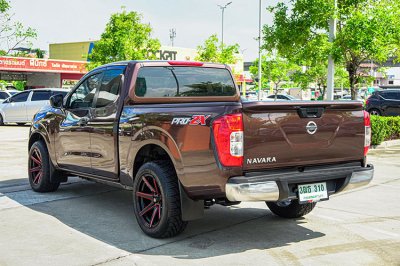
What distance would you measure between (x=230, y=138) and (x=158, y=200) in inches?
45.8

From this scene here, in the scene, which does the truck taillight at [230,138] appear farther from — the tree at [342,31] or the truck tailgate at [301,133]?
the tree at [342,31]

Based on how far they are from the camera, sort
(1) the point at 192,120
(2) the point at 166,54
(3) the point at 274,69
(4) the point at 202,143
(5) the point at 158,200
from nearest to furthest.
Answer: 1. (4) the point at 202,143
2. (1) the point at 192,120
3. (5) the point at 158,200
4. (2) the point at 166,54
5. (3) the point at 274,69

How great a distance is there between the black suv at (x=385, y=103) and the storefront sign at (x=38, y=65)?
83.6ft

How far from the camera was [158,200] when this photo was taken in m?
5.33

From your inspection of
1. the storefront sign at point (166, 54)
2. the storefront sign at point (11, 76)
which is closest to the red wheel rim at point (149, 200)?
the storefront sign at point (11, 76)

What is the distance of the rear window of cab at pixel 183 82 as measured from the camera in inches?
240

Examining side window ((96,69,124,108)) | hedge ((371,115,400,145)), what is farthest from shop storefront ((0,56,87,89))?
side window ((96,69,124,108))

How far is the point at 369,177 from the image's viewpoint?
545 cm

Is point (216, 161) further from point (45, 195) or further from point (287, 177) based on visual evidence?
point (45, 195)

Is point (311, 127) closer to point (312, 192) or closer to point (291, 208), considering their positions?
point (312, 192)

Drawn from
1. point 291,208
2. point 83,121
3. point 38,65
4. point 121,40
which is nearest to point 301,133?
point 291,208

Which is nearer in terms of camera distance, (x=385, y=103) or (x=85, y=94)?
(x=85, y=94)

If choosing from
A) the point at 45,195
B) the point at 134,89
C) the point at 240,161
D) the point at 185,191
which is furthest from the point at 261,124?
the point at 45,195

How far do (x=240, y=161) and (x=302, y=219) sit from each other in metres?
2.05
